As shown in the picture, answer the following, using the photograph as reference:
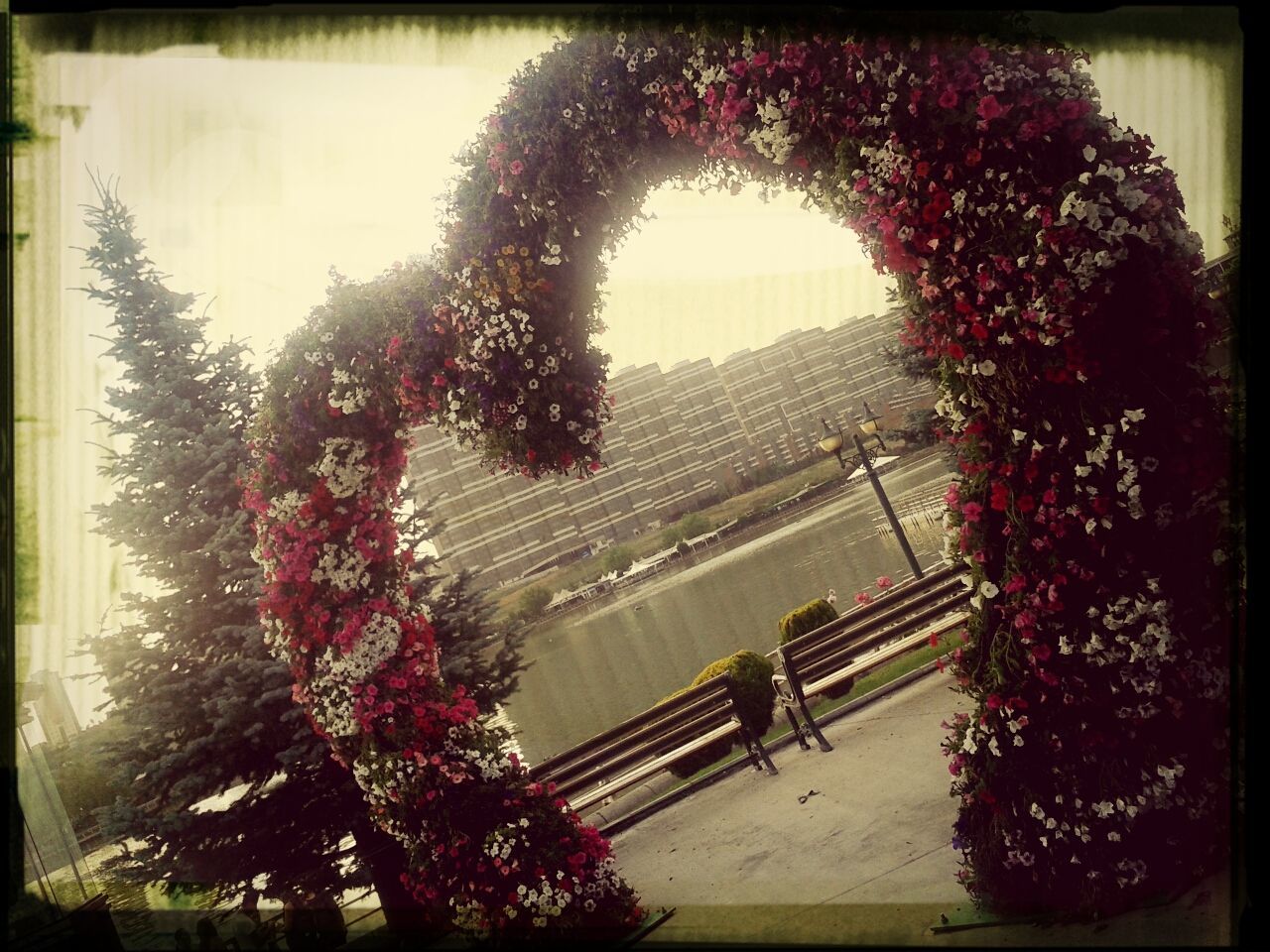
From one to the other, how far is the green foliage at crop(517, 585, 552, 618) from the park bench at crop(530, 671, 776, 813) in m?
0.52

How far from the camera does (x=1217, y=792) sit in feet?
9.14

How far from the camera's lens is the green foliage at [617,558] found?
11.9ft

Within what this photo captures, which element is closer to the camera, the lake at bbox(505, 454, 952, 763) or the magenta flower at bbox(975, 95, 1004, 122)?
the magenta flower at bbox(975, 95, 1004, 122)

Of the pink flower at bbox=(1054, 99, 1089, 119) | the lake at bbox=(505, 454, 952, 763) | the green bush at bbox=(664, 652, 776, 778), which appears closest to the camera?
the pink flower at bbox=(1054, 99, 1089, 119)

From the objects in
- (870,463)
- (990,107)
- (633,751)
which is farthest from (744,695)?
(990,107)

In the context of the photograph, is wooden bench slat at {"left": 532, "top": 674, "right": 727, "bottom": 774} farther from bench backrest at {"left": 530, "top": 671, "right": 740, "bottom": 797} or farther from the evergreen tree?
the evergreen tree

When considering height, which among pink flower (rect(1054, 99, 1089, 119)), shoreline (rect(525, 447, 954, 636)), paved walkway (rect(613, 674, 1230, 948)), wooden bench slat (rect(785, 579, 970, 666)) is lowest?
paved walkway (rect(613, 674, 1230, 948))

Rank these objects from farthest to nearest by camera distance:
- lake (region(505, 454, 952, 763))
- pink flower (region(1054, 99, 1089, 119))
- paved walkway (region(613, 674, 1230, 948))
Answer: lake (region(505, 454, 952, 763)), paved walkway (region(613, 674, 1230, 948)), pink flower (region(1054, 99, 1089, 119))

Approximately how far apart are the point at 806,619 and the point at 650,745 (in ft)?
2.44

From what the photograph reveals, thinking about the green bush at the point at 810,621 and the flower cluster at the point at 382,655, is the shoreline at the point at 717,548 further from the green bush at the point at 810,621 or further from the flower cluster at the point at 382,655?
the flower cluster at the point at 382,655

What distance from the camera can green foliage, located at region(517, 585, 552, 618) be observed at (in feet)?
12.3

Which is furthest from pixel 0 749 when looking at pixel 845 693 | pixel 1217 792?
pixel 1217 792

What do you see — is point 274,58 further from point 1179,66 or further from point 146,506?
point 1179,66

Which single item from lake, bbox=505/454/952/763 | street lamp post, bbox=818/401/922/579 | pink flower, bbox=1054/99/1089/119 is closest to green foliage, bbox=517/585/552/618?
lake, bbox=505/454/952/763
